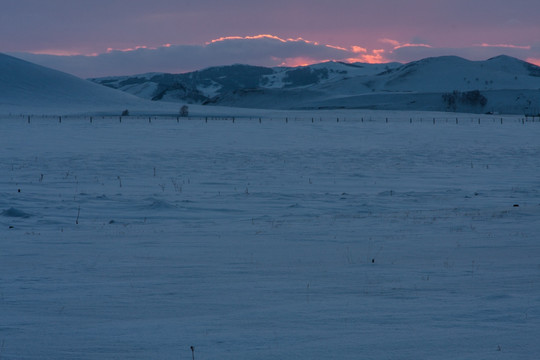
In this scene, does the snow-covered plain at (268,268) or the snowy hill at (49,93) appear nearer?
the snow-covered plain at (268,268)

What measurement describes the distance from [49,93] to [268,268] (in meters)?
148

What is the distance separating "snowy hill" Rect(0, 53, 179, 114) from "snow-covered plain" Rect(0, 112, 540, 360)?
107 meters

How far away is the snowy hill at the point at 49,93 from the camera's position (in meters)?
132

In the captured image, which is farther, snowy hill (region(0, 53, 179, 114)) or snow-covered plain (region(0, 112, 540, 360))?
snowy hill (region(0, 53, 179, 114))

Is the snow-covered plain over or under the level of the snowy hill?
under

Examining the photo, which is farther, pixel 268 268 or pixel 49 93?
pixel 49 93

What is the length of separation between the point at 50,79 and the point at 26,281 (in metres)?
163

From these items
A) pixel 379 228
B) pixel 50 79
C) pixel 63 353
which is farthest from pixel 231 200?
pixel 50 79

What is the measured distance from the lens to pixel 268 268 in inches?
370

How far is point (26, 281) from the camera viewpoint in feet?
27.8

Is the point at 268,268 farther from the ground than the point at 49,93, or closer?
closer

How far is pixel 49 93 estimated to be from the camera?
485 ft

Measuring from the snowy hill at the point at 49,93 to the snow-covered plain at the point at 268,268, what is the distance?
107 meters

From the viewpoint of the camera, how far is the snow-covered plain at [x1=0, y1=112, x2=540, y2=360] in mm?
6180
